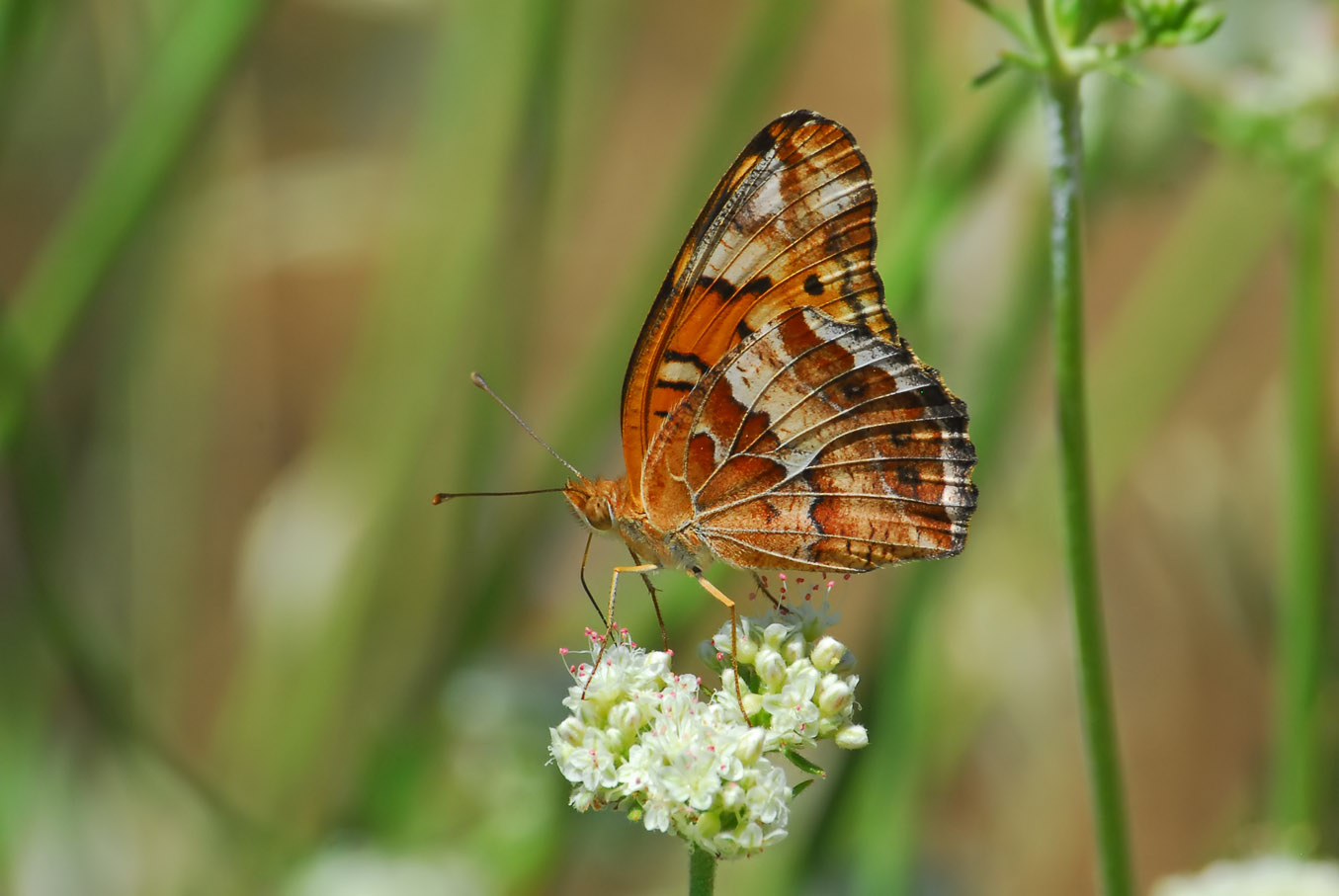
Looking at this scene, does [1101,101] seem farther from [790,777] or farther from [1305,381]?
[790,777]

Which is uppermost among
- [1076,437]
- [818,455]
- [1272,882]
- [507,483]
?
[1076,437]

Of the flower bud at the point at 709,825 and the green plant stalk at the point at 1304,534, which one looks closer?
the flower bud at the point at 709,825

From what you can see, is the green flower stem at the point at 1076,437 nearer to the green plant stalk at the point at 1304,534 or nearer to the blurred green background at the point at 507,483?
the blurred green background at the point at 507,483

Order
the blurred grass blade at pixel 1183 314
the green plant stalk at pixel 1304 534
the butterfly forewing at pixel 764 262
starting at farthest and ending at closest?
the blurred grass blade at pixel 1183 314
the green plant stalk at pixel 1304 534
the butterfly forewing at pixel 764 262

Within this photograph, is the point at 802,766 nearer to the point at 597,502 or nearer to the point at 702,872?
the point at 702,872

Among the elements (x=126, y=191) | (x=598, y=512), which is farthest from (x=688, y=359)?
(x=126, y=191)

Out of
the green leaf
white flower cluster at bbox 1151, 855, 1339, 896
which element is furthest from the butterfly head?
white flower cluster at bbox 1151, 855, 1339, 896

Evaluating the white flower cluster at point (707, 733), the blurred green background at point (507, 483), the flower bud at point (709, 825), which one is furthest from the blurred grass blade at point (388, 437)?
the flower bud at point (709, 825)

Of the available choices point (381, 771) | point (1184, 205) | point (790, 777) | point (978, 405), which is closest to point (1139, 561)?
point (1184, 205)
